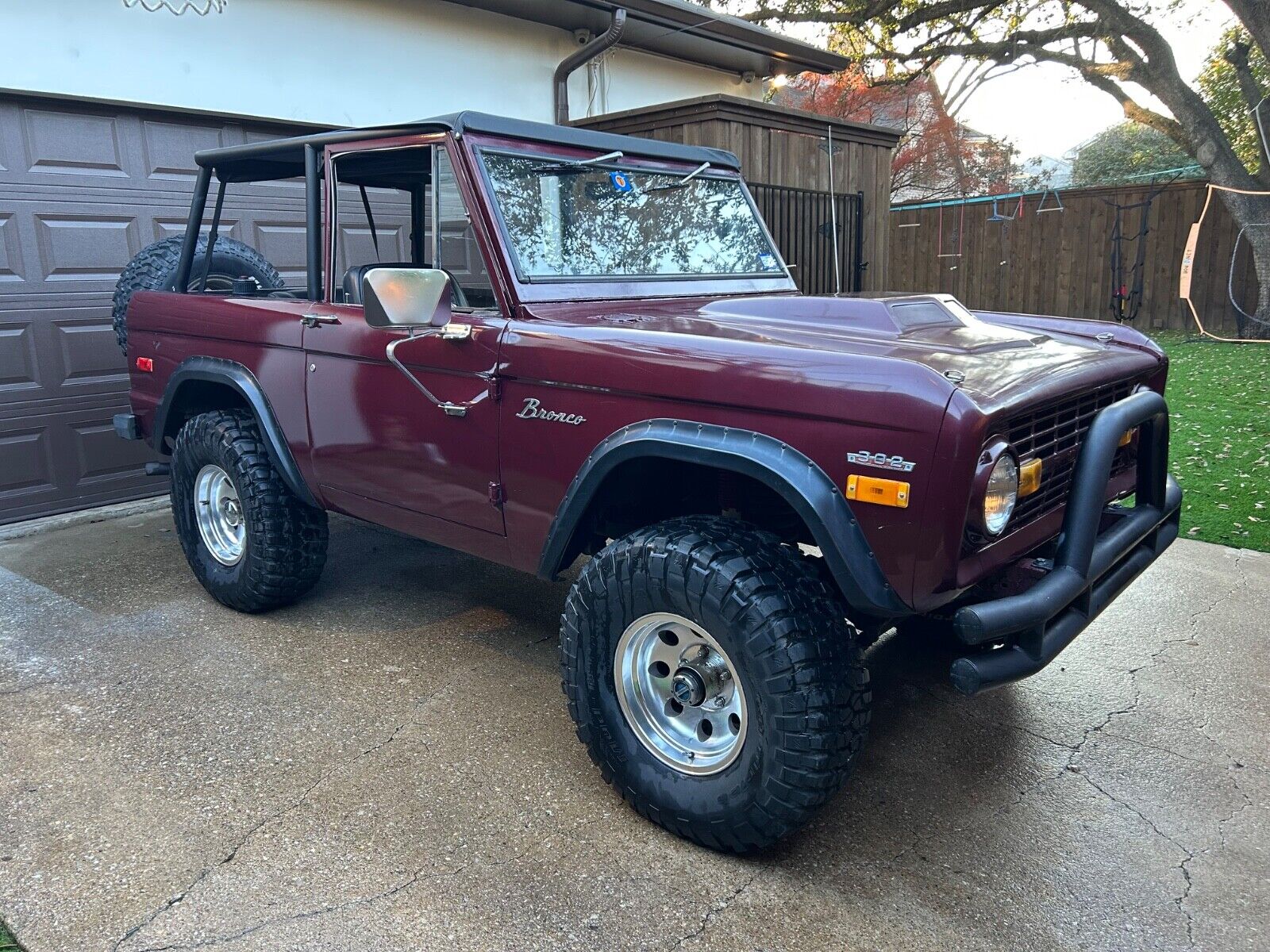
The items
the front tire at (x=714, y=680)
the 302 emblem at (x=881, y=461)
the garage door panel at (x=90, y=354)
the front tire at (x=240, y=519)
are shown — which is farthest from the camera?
the garage door panel at (x=90, y=354)

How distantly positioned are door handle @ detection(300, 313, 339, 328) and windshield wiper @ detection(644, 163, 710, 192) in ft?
4.32

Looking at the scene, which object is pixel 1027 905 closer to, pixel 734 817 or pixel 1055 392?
pixel 734 817

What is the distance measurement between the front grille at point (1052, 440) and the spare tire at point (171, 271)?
3.93 m

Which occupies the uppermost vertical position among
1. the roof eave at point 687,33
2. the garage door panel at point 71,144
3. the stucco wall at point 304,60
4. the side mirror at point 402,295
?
the roof eave at point 687,33

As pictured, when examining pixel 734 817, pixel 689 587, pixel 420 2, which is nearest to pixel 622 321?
pixel 689 587

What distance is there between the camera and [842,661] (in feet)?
8.14

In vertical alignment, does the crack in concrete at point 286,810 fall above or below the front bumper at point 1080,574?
below

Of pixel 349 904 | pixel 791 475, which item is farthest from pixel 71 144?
pixel 791 475

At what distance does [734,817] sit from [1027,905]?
0.78 metres

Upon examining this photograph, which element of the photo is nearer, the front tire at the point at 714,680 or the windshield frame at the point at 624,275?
the front tire at the point at 714,680

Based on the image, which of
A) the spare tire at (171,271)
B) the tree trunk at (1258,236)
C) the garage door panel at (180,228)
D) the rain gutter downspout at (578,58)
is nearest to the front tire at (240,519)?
the spare tire at (171,271)

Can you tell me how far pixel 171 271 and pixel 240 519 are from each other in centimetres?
148

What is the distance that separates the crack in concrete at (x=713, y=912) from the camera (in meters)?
2.33

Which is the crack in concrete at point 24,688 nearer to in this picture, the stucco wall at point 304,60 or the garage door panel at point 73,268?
the garage door panel at point 73,268
